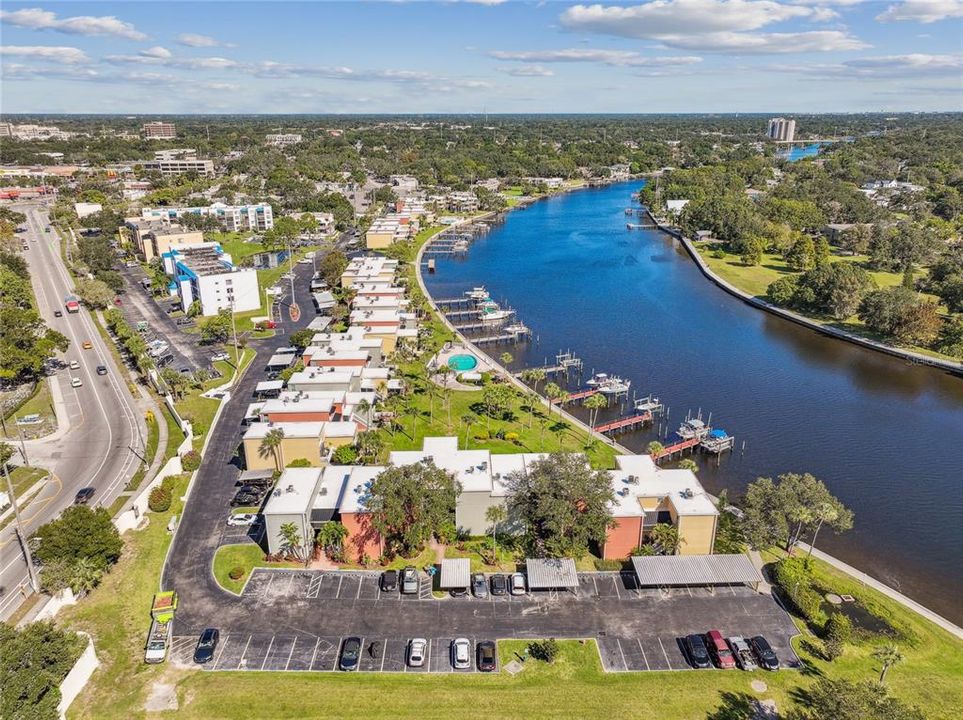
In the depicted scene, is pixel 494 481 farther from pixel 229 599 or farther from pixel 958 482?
pixel 958 482

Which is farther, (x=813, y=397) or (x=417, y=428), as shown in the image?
(x=813, y=397)

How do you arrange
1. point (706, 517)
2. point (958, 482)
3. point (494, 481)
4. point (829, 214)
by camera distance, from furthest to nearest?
point (829, 214) → point (958, 482) → point (494, 481) → point (706, 517)

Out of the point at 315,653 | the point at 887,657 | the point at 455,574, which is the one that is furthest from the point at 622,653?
the point at 315,653

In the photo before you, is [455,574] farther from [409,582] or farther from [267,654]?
[267,654]

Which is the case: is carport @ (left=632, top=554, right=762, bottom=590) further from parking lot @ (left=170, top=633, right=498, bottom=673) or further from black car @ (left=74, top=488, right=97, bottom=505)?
black car @ (left=74, top=488, right=97, bottom=505)

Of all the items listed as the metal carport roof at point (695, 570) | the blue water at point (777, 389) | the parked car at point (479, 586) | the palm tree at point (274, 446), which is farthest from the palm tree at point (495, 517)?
the blue water at point (777, 389)

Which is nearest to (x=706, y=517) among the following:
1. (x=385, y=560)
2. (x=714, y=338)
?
(x=385, y=560)
